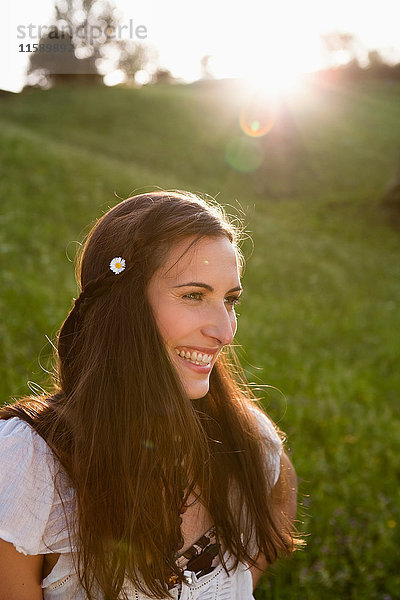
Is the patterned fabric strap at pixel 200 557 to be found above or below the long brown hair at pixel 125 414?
below

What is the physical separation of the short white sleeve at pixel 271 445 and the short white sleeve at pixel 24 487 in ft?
3.74

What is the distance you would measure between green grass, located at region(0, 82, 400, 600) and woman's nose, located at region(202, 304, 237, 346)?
5.40 feet

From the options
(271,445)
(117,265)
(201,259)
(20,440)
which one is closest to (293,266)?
(271,445)

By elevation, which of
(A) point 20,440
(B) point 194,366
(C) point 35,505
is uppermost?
(B) point 194,366

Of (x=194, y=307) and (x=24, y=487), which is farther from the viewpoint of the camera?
(x=194, y=307)

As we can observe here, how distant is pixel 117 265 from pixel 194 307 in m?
0.35

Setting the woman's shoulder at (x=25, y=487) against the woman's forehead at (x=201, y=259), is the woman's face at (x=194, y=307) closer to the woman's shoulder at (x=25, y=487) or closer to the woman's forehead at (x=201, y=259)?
the woman's forehead at (x=201, y=259)

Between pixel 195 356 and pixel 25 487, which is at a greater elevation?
pixel 195 356

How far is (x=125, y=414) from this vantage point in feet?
6.68

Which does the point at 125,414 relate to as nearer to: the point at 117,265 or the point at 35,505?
the point at 35,505

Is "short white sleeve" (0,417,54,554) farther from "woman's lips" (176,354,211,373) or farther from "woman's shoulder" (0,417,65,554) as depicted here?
"woman's lips" (176,354,211,373)

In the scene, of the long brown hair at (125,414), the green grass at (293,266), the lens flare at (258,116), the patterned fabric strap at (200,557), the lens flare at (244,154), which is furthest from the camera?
the lens flare at (258,116)

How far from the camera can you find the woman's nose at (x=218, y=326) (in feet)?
7.00

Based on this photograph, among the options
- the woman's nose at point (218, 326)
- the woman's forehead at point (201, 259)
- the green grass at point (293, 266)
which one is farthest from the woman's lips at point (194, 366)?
the green grass at point (293, 266)
